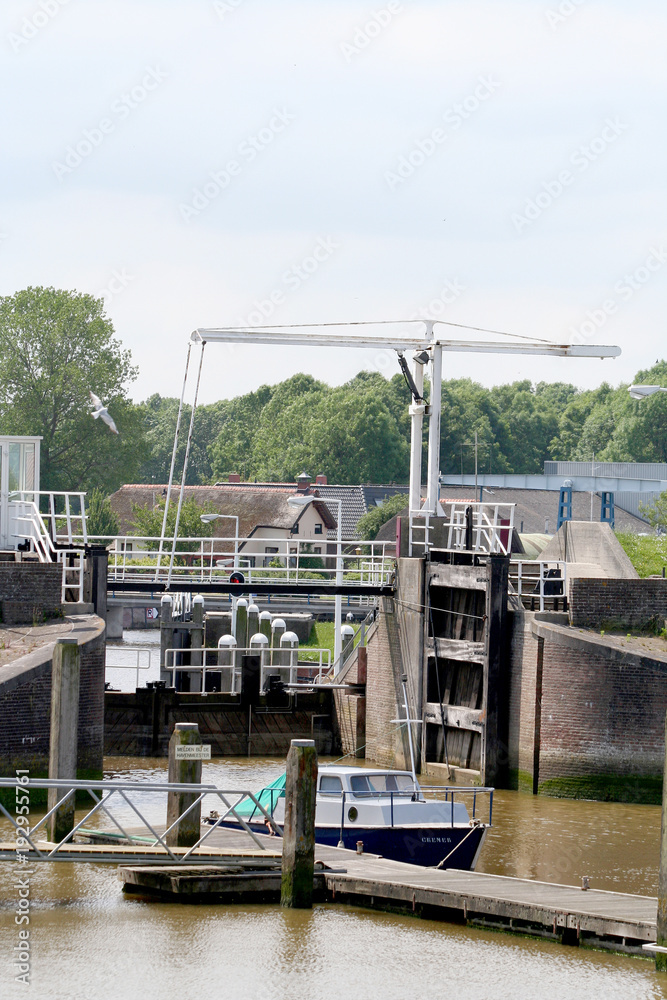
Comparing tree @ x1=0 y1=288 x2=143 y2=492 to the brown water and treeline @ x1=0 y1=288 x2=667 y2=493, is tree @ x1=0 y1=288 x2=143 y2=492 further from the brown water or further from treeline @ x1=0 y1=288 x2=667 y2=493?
the brown water

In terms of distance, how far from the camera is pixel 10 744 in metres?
22.2

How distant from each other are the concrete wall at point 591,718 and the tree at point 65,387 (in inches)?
2207

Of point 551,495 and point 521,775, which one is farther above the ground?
point 551,495

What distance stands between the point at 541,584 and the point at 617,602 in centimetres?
154

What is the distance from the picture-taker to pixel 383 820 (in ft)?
66.4

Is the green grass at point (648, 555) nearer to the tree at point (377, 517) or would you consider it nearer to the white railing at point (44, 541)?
the tree at point (377, 517)

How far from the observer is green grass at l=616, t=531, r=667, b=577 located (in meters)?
50.5

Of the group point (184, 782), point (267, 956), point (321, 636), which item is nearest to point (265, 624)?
point (184, 782)

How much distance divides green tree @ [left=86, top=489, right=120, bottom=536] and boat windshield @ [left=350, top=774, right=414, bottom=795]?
52.1 m

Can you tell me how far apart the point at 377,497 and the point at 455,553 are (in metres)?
57.5

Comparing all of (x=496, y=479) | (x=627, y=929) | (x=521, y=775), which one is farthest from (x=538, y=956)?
(x=496, y=479)

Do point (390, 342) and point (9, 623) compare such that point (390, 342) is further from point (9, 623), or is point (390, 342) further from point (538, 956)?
point (538, 956)

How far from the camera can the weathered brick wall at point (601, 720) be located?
25.8 metres

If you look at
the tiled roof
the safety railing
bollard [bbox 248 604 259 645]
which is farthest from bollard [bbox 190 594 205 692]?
the tiled roof
